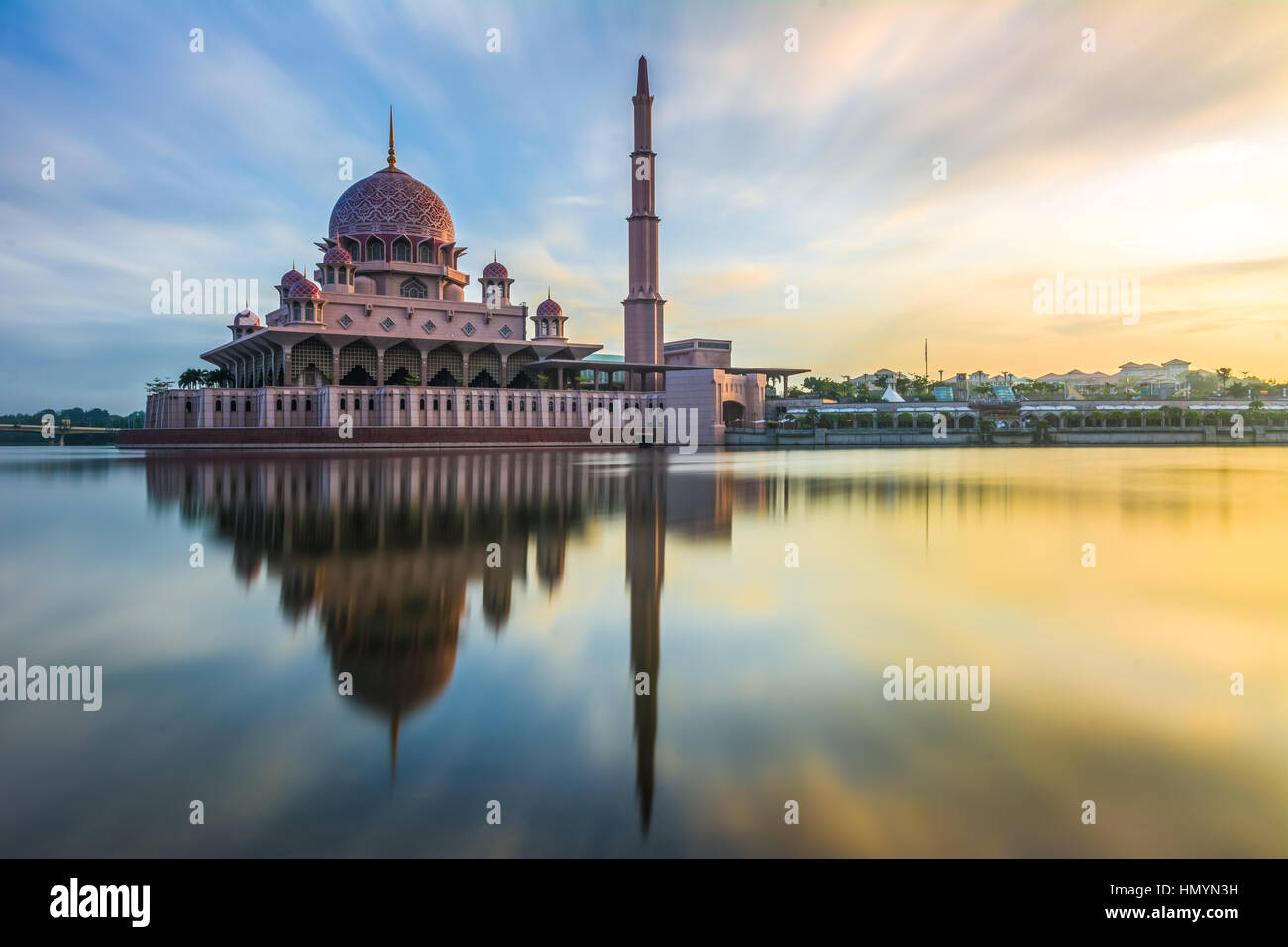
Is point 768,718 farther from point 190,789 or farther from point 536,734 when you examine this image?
point 190,789

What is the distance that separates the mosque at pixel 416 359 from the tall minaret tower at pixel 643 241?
0.33 feet

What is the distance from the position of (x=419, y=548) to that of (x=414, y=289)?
48932mm

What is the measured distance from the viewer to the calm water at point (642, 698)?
3047mm

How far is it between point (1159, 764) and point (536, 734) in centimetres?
307

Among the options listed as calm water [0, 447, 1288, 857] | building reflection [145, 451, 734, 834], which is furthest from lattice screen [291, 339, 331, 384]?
calm water [0, 447, 1288, 857]

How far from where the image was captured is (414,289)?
5438 cm

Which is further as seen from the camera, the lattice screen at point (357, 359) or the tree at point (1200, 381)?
the tree at point (1200, 381)

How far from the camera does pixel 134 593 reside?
290 inches

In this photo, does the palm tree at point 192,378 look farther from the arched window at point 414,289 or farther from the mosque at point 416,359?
the arched window at point 414,289

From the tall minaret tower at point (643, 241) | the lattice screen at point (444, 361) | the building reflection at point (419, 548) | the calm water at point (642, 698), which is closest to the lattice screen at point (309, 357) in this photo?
the lattice screen at point (444, 361)
